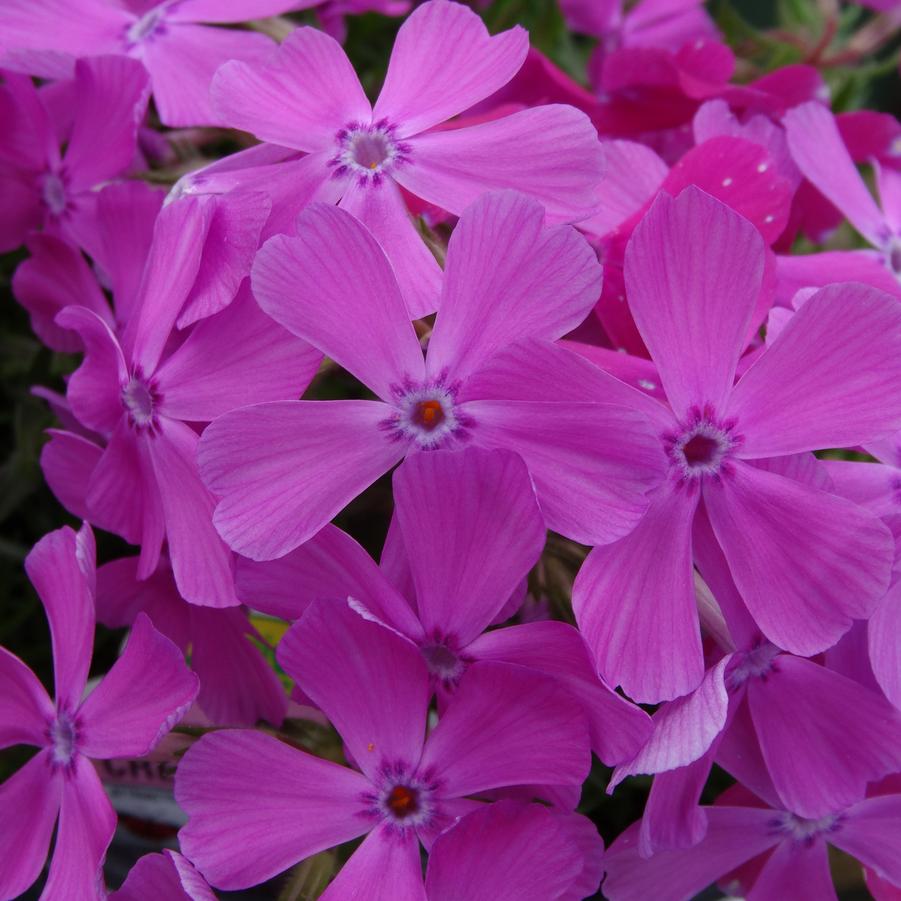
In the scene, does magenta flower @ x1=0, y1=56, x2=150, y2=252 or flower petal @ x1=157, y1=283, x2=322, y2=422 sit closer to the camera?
flower petal @ x1=157, y1=283, x2=322, y2=422

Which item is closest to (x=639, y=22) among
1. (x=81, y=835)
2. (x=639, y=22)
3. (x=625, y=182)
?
(x=639, y=22)

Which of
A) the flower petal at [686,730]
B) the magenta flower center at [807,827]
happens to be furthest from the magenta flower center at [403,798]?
the magenta flower center at [807,827]

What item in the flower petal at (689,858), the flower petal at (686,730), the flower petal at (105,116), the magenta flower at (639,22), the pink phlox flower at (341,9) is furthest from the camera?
the magenta flower at (639,22)

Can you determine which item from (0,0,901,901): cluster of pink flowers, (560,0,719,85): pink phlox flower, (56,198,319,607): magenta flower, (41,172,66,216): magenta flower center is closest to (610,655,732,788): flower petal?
(0,0,901,901): cluster of pink flowers

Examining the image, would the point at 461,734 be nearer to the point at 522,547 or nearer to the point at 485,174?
the point at 522,547

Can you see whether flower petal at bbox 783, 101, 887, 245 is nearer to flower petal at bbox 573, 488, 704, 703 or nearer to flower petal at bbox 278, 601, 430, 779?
flower petal at bbox 573, 488, 704, 703

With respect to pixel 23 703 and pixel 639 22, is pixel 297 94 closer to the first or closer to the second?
pixel 23 703

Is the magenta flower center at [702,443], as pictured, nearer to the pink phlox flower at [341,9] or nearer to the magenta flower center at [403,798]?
the magenta flower center at [403,798]
